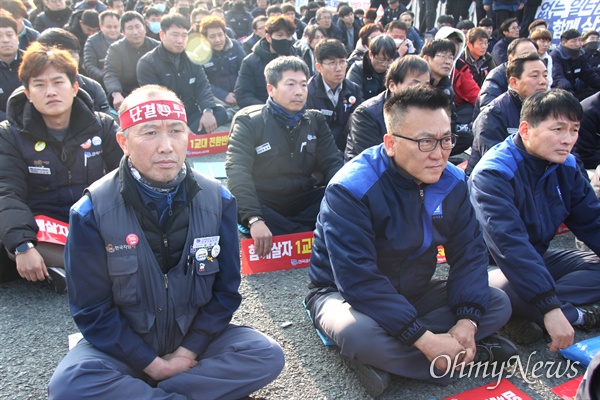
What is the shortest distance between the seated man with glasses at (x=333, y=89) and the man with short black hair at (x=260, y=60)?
6.79ft

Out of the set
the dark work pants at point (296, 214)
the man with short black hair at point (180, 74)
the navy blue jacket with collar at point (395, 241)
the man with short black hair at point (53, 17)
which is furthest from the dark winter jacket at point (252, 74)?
the navy blue jacket with collar at point (395, 241)

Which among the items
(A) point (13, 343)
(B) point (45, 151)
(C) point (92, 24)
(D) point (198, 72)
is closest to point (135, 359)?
(A) point (13, 343)

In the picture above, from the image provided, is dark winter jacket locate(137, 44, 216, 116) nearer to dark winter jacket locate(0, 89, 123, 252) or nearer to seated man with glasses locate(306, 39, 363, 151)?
seated man with glasses locate(306, 39, 363, 151)

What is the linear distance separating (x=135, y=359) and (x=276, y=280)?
164cm

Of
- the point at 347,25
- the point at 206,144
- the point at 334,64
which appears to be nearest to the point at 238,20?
the point at 347,25

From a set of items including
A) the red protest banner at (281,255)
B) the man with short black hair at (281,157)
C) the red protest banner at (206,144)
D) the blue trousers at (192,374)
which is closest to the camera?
the blue trousers at (192,374)

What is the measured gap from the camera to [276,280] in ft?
12.5

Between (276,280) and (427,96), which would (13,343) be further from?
(427,96)

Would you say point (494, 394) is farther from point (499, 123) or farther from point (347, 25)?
point (347, 25)

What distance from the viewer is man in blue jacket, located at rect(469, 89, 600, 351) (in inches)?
115

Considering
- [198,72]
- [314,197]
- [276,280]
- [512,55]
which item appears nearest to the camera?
[276,280]

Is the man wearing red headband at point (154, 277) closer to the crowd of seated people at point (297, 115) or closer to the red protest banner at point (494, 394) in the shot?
the crowd of seated people at point (297, 115)

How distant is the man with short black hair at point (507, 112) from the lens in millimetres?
4398

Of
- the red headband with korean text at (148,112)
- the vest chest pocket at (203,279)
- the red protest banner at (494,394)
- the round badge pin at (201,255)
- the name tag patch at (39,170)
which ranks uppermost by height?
the red headband with korean text at (148,112)
